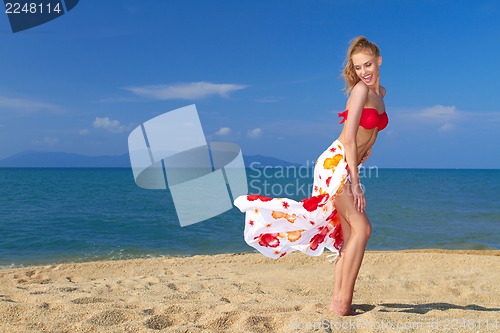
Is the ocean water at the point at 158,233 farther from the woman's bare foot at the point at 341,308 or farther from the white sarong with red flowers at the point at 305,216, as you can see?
the woman's bare foot at the point at 341,308

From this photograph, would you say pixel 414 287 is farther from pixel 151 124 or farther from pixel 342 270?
pixel 151 124

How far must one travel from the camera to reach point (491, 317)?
124 inches

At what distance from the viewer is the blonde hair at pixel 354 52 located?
342 centimetres

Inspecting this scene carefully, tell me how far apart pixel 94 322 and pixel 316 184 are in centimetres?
198

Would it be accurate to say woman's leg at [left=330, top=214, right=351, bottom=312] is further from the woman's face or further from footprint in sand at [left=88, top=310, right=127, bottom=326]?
footprint in sand at [left=88, top=310, right=127, bottom=326]

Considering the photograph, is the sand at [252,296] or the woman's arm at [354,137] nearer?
the sand at [252,296]

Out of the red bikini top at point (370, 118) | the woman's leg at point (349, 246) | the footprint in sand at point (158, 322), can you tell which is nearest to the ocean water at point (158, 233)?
the footprint in sand at point (158, 322)

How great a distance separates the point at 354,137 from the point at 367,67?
2.01 ft

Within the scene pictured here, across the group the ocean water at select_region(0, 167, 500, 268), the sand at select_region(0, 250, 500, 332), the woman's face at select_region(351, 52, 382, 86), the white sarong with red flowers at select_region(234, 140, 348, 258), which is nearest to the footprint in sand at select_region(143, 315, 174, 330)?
the sand at select_region(0, 250, 500, 332)

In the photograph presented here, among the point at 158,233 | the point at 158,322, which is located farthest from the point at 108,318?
the point at 158,233

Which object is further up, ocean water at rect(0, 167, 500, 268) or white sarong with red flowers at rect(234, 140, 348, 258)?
white sarong with red flowers at rect(234, 140, 348, 258)

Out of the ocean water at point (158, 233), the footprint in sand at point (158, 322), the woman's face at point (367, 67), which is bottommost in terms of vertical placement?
the ocean water at point (158, 233)

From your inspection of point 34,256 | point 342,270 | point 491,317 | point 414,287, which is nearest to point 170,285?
point 342,270

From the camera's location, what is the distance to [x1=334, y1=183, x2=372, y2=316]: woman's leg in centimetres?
332
